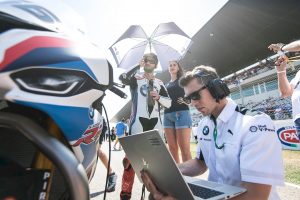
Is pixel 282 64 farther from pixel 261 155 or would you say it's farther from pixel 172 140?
pixel 261 155

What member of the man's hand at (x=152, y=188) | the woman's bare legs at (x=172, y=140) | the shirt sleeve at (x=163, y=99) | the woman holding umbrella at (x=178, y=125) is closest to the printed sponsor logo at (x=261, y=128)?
the man's hand at (x=152, y=188)

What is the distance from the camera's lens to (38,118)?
0.77 meters

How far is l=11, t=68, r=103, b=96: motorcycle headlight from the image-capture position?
0.66 m

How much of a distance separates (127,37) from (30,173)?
12.6 feet

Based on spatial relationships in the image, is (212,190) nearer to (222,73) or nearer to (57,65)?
(57,65)

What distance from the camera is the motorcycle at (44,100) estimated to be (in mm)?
663

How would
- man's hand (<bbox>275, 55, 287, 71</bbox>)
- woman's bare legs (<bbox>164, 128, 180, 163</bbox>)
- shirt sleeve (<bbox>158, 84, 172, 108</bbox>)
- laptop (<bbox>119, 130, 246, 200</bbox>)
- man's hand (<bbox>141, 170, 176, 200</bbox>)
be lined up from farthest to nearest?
woman's bare legs (<bbox>164, 128, 180, 163</bbox>) → shirt sleeve (<bbox>158, 84, 172, 108</bbox>) → man's hand (<bbox>275, 55, 287, 71</bbox>) → man's hand (<bbox>141, 170, 176, 200</bbox>) → laptop (<bbox>119, 130, 246, 200</bbox>)

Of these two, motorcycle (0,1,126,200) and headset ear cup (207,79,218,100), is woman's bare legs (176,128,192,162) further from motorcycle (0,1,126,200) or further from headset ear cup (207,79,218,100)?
motorcycle (0,1,126,200)

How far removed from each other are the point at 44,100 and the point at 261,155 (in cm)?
115

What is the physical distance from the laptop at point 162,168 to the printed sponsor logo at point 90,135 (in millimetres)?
325

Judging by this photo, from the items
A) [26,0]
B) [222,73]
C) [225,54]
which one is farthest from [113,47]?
[222,73]

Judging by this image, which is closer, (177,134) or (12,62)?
(12,62)

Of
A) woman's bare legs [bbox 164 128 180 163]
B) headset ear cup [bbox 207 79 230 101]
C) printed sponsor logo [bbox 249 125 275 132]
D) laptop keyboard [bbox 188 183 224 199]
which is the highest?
headset ear cup [bbox 207 79 230 101]

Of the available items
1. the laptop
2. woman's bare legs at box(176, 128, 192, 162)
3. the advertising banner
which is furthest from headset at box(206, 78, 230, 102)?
the advertising banner
